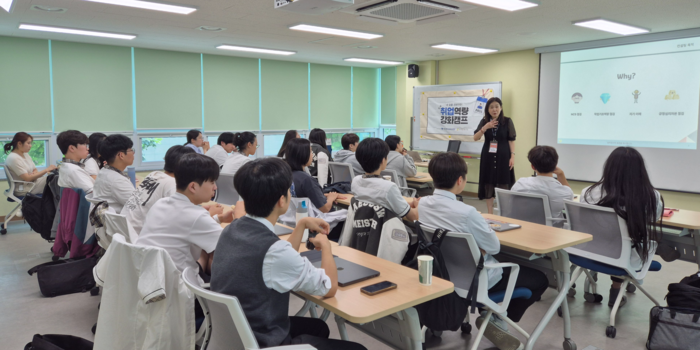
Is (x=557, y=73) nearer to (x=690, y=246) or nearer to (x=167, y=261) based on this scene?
(x=690, y=246)

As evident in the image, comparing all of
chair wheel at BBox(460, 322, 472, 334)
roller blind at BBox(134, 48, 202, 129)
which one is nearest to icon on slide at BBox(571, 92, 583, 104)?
chair wheel at BBox(460, 322, 472, 334)

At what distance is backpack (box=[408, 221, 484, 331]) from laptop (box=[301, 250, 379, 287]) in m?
0.41

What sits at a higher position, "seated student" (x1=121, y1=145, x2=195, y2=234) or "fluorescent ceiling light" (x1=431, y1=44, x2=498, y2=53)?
"fluorescent ceiling light" (x1=431, y1=44, x2=498, y2=53)

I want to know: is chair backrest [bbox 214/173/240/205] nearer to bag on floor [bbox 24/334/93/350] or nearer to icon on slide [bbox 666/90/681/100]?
bag on floor [bbox 24/334/93/350]

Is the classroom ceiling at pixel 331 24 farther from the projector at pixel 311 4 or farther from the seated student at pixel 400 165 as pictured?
the seated student at pixel 400 165

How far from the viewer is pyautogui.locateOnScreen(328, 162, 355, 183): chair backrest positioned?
17.4ft

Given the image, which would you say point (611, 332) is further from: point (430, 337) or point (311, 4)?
point (311, 4)

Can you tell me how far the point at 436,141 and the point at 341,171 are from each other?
4.23m

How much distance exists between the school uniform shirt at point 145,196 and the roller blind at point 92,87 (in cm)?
512

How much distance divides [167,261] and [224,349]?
0.48 metres

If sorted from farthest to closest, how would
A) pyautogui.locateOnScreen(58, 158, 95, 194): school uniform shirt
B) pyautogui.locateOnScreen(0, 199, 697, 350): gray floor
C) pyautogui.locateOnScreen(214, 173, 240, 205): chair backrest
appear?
1. pyautogui.locateOnScreen(214, 173, 240, 205): chair backrest
2. pyautogui.locateOnScreen(58, 158, 95, 194): school uniform shirt
3. pyautogui.locateOnScreen(0, 199, 697, 350): gray floor

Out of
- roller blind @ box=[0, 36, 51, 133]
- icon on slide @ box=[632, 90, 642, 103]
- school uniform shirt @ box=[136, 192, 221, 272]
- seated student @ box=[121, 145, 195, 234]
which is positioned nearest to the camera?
school uniform shirt @ box=[136, 192, 221, 272]

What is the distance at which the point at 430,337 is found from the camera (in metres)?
3.08

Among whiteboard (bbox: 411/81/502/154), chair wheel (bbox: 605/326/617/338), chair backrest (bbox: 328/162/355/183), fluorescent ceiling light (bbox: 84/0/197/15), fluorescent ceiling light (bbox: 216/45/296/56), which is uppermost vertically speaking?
fluorescent ceiling light (bbox: 216/45/296/56)
